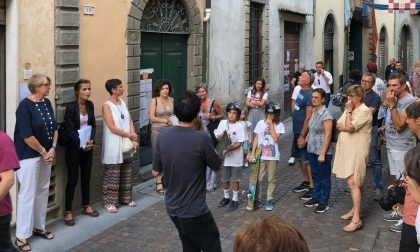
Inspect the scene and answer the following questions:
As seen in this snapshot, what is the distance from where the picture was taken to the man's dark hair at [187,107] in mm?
4320

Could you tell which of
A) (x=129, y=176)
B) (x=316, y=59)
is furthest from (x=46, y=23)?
(x=316, y=59)

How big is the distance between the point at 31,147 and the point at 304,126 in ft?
12.5

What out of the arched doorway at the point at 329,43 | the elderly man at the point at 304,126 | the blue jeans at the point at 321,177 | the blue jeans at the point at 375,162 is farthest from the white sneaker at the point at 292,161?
the arched doorway at the point at 329,43

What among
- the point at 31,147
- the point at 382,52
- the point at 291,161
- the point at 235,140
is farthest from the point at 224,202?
the point at 382,52

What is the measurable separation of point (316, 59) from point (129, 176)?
1108 centimetres

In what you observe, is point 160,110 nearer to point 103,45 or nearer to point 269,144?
point 103,45

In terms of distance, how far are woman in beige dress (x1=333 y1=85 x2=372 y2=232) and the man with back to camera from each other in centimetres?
251

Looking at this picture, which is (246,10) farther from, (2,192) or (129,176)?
(2,192)

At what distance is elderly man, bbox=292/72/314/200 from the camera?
7.81 metres

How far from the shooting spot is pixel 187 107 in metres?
4.33

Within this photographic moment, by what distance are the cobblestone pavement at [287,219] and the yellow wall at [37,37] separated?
5.98 ft

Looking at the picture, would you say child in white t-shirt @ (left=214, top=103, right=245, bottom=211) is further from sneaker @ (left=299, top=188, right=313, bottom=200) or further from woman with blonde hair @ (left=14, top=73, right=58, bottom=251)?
woman with blonde hair @ (left=14, top=73, right=58, bottom=251)

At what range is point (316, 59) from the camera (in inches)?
678

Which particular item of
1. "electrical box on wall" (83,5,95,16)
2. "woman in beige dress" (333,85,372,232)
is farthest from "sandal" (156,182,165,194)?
"woman in beige dress" (333,85,372,232)
